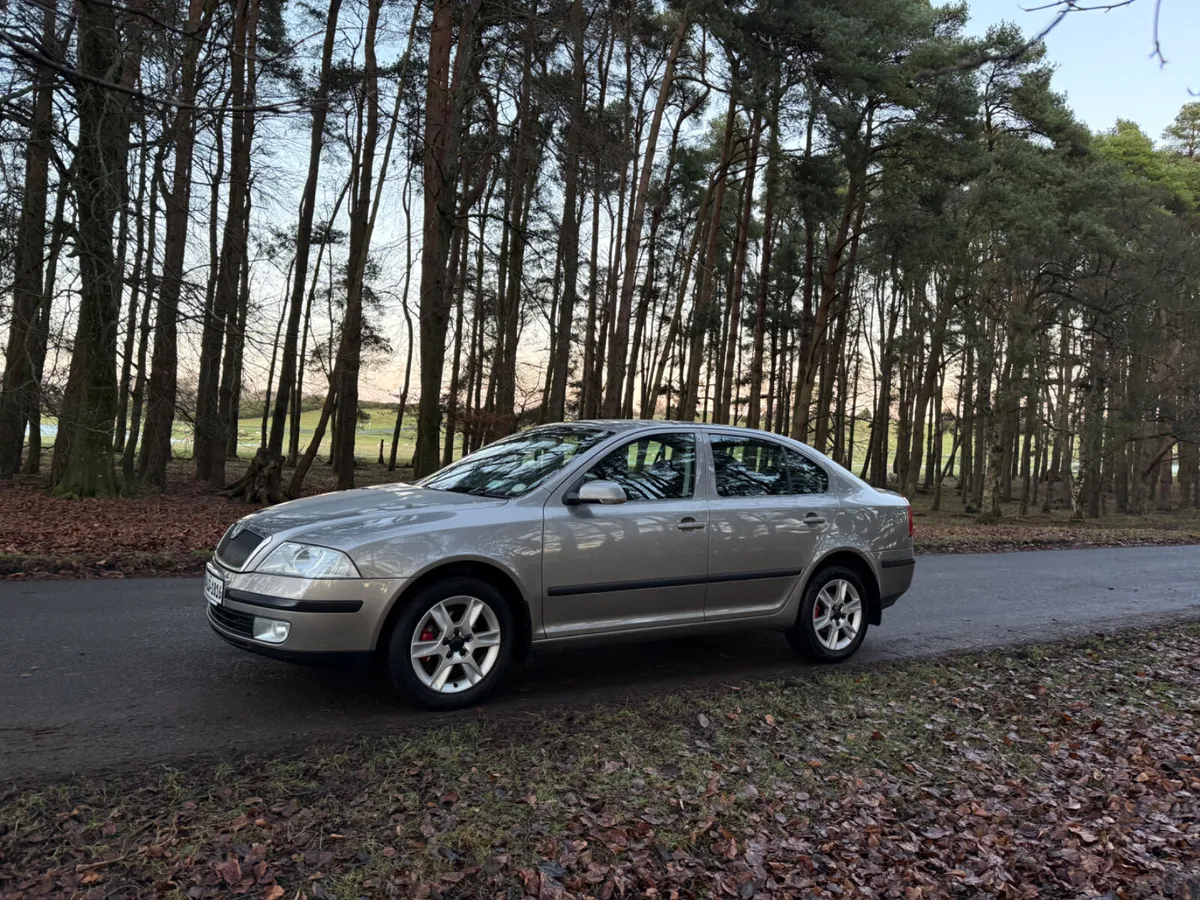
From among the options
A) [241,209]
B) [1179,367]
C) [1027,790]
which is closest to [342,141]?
[241,209]

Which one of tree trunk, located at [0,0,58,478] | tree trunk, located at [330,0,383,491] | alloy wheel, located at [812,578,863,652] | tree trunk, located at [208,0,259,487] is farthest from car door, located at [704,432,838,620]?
tree trunk, located at [330,0,383,491]

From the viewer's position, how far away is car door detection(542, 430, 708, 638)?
5.26 meters

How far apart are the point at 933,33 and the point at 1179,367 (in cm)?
1560

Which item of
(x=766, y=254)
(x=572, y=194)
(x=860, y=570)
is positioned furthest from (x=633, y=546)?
(x=766, y=254)

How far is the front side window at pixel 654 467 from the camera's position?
5.72 meters

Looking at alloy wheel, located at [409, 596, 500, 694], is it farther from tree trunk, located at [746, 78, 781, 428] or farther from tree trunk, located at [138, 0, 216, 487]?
tree trunk, located at [746, 78, 781, 428]

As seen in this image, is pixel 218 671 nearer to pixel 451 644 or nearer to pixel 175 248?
pixel 451 644

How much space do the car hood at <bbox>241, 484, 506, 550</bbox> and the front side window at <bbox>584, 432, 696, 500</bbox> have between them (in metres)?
0.86

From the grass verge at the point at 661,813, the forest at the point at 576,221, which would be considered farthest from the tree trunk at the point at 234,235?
the grass verge at the point at 661,813

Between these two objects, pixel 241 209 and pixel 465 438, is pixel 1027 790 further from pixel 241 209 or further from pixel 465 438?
pixel 465 438

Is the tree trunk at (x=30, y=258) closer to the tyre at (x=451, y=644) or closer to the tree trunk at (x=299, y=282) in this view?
the tree trunk at (x=299, y=282)

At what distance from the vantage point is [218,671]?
5.48 meters

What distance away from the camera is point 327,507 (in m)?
5.25

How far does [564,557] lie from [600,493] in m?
0.45
